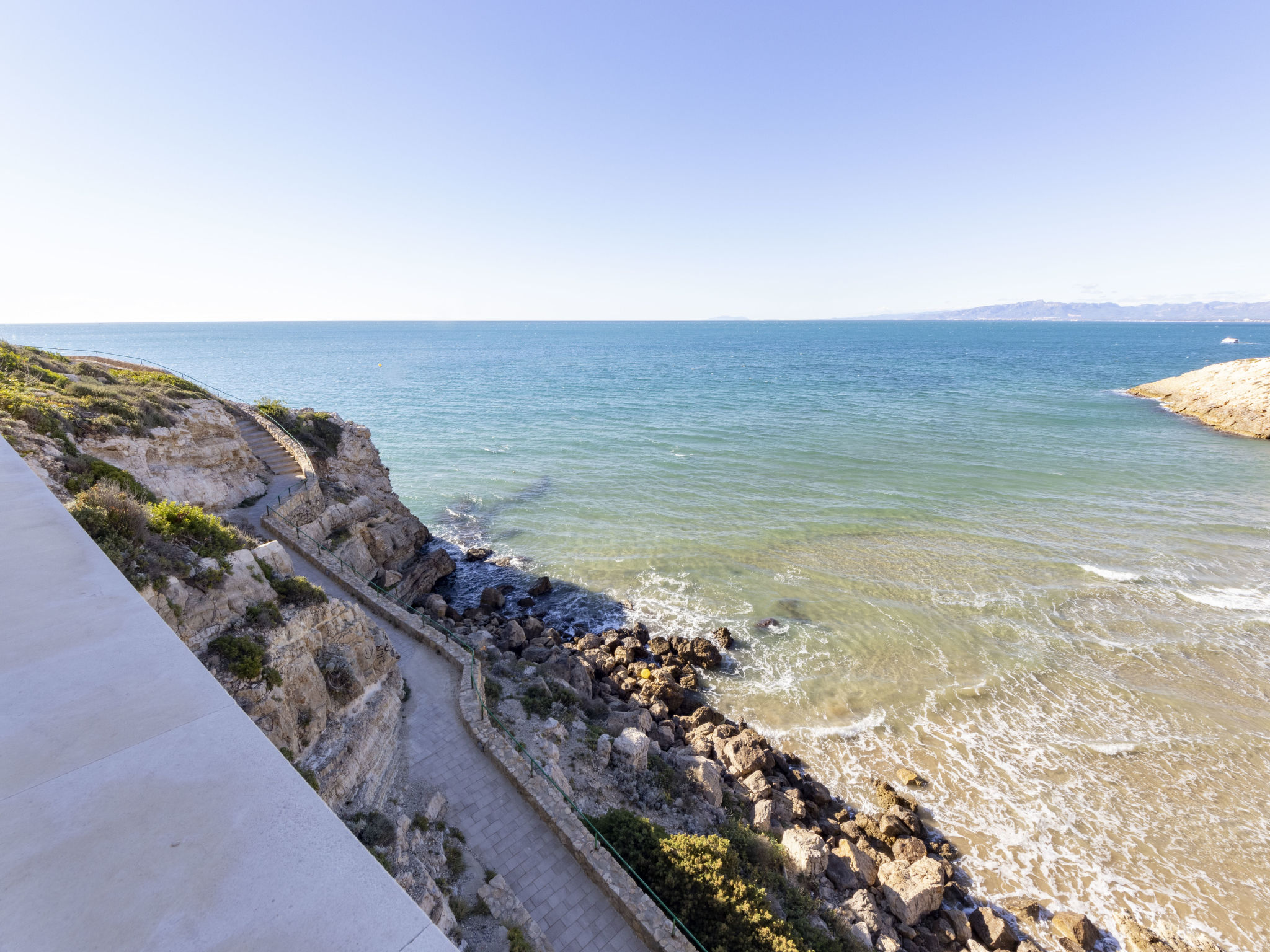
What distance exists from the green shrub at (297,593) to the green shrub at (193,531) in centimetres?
124

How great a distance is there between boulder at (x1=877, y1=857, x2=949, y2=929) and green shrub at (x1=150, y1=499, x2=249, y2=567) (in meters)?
16.9

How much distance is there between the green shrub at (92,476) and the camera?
12352 millimetres

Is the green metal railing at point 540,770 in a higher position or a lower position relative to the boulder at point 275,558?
lower

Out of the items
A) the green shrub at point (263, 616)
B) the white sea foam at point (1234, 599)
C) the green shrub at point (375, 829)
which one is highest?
the green shrub at point (263, 616)

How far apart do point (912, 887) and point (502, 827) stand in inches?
384

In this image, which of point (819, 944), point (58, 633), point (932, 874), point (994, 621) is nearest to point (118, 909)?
point (58, 633)

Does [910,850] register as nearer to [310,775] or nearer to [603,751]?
[603,751]

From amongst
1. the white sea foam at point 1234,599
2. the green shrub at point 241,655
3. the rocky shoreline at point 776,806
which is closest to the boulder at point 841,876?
the rocky shoreline at point 776,806

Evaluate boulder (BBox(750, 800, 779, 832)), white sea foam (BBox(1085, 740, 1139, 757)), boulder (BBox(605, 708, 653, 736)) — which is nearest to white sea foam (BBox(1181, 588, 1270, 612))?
white sea foam (BBox(1085, 740, 1139, 757))

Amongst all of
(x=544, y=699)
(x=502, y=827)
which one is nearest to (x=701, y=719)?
(x=544, y=699)

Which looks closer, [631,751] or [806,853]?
[806,853]

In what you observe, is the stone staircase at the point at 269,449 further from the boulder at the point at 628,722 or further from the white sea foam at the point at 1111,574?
the white sea foam at the point at 1111,574

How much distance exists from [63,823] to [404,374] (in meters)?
103

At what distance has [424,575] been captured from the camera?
25.9m
